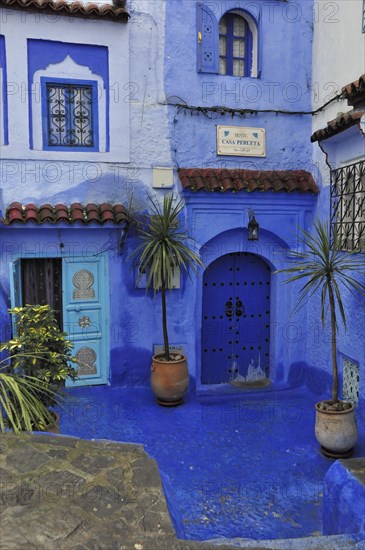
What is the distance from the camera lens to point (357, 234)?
6.57 metres

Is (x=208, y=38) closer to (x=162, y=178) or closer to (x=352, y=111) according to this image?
(x=162, y=178)

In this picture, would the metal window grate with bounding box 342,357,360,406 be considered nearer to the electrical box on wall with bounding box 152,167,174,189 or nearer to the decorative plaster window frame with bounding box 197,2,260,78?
the electrical box on wall with bounding box 152,167,174,189

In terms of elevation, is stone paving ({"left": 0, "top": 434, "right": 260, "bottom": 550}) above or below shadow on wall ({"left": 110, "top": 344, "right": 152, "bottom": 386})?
above

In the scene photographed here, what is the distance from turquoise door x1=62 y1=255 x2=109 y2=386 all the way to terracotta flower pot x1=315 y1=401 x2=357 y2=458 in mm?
3517

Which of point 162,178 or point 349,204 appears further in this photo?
point 162,178

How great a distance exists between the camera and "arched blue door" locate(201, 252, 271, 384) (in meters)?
8.13

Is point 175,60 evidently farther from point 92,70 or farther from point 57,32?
point 57,32

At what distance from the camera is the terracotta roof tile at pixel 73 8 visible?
6.64 meters

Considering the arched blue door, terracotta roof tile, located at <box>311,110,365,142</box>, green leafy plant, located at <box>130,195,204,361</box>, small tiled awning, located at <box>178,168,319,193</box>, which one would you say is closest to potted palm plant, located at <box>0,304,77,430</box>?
green leafy plant, located at <box>130,195,204,361</box>

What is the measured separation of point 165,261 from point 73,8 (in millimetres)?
3863

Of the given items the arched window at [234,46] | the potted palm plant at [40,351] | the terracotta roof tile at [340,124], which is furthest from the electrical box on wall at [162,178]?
the potted palm plant at [40,351]

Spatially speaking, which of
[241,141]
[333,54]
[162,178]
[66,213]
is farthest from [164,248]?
[333,54]

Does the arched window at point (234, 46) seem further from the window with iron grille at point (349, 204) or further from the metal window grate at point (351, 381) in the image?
the metal window grate at point (351, 381)

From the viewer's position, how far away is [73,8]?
6.82 metres
